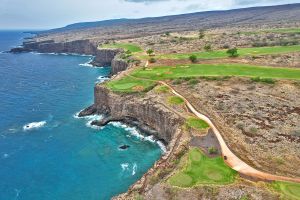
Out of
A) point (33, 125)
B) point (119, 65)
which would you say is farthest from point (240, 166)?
point (119, 65)

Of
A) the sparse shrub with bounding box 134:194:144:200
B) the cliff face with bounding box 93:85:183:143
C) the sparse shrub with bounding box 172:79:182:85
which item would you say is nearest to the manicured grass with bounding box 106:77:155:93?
the cliff face with bounding box 93:85:183:143

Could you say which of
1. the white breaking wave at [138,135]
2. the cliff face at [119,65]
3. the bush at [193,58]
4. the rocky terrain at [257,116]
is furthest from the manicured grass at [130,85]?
the cliff face at [119,65]

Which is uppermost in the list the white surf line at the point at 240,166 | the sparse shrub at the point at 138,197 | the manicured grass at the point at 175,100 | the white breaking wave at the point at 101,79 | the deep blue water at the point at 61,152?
the manicured grass at the point at 175,100

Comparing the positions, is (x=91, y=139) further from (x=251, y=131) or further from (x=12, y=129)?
(x=251, y=131)

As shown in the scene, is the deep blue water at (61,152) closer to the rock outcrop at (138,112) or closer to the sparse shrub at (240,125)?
the rock outcrop at (138,112)

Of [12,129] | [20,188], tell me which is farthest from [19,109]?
[20,188]
